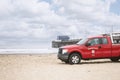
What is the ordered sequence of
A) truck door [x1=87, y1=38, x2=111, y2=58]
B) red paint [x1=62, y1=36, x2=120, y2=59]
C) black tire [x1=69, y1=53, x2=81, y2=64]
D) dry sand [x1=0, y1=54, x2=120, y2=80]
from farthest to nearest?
truck door [x1=87, y1=38, x2=111, y2=58] → red paint [x1=62, y1=36, x2=120, y2=59] → black tire [x1=69, y1=53, x2=81, y2=64] → dry sand [x1=0, y1=54, x2=120, y2=80]

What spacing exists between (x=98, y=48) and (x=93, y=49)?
0.37 metres

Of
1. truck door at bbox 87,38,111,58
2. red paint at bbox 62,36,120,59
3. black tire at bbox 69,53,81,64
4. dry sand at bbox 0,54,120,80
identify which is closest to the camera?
dry sand at bbox 0,54,120,80

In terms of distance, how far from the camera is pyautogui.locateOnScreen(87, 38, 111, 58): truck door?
21.6 meters

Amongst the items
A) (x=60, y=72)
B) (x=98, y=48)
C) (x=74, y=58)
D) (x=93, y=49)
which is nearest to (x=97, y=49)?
(x=98, y=48)

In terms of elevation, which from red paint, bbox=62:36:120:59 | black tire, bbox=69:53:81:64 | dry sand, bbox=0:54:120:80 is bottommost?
dry sand, bbox=0:54:120:80

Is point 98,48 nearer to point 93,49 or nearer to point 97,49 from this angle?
point 97,49

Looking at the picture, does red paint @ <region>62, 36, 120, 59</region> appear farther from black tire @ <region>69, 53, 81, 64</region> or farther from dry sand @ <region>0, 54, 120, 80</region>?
dry sand @ <region>0, 54, 120, 80</region>

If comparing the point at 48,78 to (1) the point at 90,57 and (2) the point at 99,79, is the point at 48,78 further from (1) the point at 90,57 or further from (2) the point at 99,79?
(1) the point at 90,57

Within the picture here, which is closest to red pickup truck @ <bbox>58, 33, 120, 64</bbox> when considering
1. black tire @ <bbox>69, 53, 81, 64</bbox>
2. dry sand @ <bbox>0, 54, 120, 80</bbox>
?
black tire @ <bbox>69, 53, 81, 64</bbox>

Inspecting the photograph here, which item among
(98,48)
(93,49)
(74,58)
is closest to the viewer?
(74,58)

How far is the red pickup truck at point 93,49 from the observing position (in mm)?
21297

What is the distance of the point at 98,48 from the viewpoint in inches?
855

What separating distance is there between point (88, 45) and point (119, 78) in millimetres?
8523

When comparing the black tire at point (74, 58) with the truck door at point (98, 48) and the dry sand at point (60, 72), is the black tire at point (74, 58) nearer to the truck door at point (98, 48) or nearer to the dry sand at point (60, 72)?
the truck door at point (98, 48)
